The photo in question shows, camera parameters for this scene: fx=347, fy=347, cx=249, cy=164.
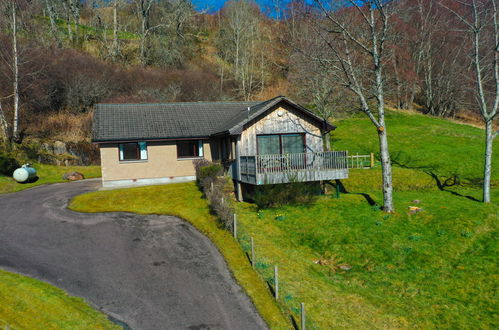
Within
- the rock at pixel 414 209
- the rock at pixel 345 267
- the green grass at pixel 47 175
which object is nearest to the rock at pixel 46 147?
the green grass at pixel 47 175

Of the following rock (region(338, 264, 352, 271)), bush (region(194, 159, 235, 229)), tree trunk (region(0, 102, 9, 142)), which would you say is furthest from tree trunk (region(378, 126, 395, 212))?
tree trunk (region(0, 102, 9, 142))

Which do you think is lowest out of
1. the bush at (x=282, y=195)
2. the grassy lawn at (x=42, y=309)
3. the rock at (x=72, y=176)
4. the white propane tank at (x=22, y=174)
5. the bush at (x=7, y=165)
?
the grassy lawn at (x=42, y=309)

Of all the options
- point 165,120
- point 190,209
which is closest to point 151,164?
point 165,120

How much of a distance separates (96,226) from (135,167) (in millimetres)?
8396

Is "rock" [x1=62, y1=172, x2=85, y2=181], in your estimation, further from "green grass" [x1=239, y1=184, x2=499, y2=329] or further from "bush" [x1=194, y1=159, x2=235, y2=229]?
"green grass" [x1=239, y1=184, x2=499, y2=329]

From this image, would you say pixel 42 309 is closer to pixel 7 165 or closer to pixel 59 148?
pixel 7 165

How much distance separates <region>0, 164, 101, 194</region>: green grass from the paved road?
Result: 7.83m

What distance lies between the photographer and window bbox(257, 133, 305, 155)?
76.4 feet

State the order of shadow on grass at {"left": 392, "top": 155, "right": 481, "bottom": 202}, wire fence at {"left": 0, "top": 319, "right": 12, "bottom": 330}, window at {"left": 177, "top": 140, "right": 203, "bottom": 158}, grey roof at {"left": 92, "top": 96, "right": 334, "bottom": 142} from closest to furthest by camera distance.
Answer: wire fence at {"left": 0, "top": 319, "right": 12, "bottom": 330}
shadow on grass at {"left": 392, "top": 155, "right": 481, "bottom": 202}
grey roof at {"left": 92, "top": 96, "right": 334, "bottom": 142}
window at {"left": 177, "top": 140, "right": 203, "bottom": 158}

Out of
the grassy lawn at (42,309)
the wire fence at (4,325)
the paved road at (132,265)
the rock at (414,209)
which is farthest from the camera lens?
the rock at (414,209)

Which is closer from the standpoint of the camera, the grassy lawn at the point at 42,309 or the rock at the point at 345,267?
the grassy lawn at the point at 42,309

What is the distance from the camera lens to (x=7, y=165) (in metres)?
29.4

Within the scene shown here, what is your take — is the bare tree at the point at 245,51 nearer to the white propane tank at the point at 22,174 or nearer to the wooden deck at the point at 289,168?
the white propane tank at the point at 22,174

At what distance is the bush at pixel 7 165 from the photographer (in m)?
29.1
